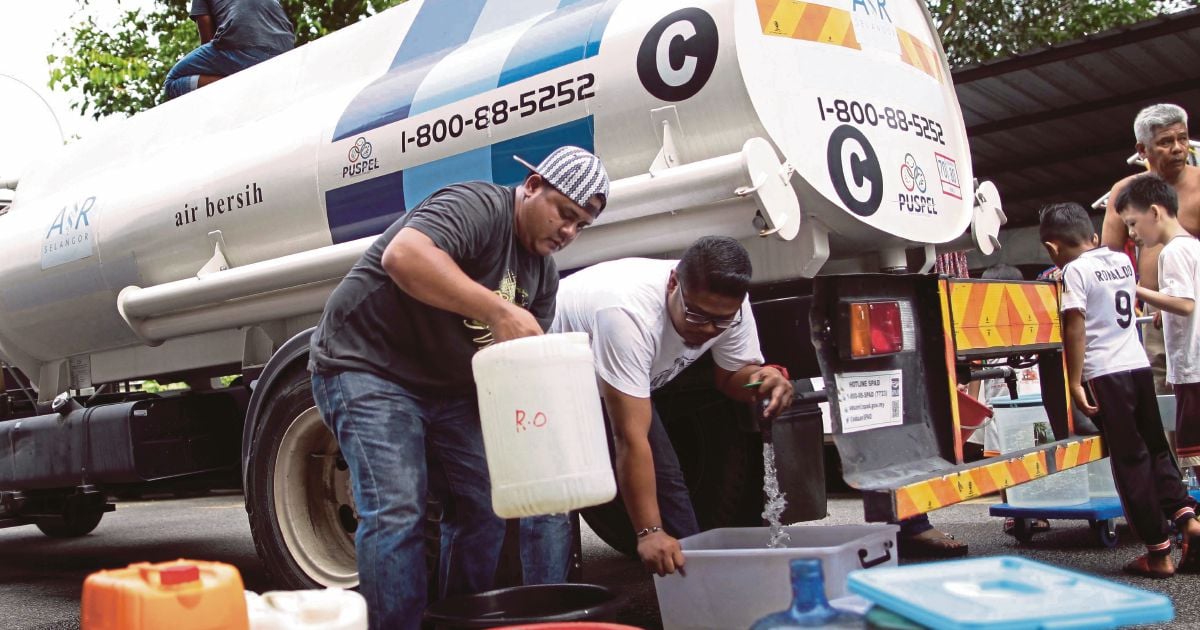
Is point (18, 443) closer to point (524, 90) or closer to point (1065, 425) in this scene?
point (524, 90)

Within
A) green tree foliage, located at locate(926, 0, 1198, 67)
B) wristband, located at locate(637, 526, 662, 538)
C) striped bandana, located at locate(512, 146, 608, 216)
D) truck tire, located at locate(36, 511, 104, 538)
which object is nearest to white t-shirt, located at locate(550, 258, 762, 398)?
wristband, located at locate(637, 526, 662, 538)

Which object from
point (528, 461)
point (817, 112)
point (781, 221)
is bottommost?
point (528, 461)

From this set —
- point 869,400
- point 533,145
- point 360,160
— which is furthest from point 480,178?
point 869,400

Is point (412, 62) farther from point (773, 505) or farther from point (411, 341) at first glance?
point (773, 505)

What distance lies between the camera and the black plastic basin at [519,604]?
263 cm

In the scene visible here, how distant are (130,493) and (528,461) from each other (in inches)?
156

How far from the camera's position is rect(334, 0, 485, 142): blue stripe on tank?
4129 mm

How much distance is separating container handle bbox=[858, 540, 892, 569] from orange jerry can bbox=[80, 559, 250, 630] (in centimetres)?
135

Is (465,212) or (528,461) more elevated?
(465,212)

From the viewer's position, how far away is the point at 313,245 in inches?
171

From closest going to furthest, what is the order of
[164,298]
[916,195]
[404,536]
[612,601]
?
[612,601]
[404,536]
[916,195]
[164,298]

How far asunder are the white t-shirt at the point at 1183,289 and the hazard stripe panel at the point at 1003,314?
0.59 meters

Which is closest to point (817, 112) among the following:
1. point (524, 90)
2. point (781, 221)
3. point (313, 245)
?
point (781, 221)

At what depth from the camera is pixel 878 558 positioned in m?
2.63
